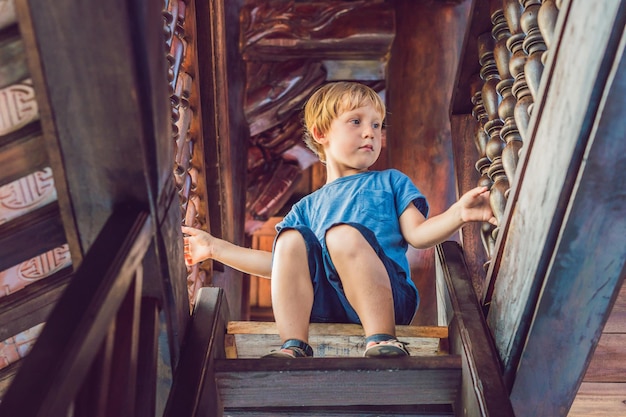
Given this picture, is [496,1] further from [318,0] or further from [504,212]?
[318,0]

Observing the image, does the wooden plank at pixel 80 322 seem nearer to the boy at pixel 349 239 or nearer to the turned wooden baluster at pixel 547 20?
the boy at pixel 349 239

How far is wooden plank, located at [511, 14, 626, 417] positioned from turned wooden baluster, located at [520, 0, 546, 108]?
0.29 meters

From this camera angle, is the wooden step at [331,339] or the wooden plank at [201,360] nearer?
the wooden plank at [201,360]

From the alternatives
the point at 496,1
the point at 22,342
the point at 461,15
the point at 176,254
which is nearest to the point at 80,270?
the point at 176,254

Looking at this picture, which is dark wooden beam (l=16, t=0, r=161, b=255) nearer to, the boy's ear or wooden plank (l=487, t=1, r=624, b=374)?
wooden plank (l=487, t=1, r=624, b=374)

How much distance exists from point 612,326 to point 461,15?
2.41m

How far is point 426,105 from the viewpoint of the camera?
3.66 m

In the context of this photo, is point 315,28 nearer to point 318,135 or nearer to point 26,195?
point 318,135

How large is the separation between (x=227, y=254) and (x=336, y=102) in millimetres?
498

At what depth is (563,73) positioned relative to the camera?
4.12 feet

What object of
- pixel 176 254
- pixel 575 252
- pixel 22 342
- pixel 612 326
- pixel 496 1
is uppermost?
pixel 496 1

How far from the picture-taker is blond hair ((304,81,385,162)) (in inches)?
83.4

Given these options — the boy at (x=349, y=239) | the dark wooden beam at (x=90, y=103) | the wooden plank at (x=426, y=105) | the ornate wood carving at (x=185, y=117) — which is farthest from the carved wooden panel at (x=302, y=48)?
the dark wooden beam at (x=90, y=103)

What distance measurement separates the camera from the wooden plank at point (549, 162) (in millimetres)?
1156
